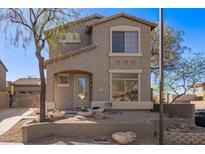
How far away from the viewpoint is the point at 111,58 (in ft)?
67.9

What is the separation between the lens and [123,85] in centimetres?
2080

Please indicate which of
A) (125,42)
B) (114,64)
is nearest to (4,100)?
(114,64)

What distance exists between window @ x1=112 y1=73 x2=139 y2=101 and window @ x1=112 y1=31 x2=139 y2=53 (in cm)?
170

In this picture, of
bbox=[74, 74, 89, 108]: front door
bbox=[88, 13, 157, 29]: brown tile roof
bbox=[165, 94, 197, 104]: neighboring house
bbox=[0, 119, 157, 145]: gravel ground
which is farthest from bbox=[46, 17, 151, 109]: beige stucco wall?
bbox=[165, 94, 197, 104]: neighboring house

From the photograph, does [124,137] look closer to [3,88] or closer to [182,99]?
[3,88]

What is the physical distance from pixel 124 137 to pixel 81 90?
1075 centimetres

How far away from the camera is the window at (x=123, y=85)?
2075 centimetres

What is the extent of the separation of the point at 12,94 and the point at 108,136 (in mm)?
34454

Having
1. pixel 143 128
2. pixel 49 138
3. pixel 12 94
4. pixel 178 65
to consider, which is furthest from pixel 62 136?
pixel 12 94

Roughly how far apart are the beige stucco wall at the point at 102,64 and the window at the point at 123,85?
1.38 feet

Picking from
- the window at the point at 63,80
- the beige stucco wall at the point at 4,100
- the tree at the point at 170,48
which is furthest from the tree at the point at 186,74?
the beige stucco wall at the point at 4,100

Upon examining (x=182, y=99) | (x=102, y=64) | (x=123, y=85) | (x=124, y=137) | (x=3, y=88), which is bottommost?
(x=182, y=99)

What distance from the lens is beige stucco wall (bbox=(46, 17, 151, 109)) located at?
20250 millimetres

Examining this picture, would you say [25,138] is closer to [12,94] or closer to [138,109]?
[138,109]
